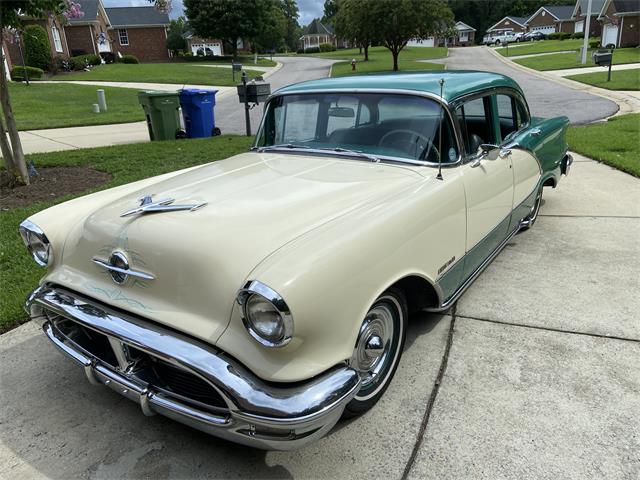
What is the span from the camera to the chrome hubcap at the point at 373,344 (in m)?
2.24

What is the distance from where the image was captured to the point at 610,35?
144ft

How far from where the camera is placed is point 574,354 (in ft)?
9.30

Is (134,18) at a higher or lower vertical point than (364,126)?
higher

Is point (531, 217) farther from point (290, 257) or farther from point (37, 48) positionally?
point (37, 48)

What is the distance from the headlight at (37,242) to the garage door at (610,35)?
51473 mm

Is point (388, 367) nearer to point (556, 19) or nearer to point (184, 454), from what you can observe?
point (184, 454)

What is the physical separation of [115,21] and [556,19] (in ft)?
207

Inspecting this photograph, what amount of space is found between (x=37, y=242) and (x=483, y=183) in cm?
269

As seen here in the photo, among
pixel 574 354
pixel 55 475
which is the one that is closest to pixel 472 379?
pixel 574 354

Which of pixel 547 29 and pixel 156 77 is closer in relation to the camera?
pixel 156 77

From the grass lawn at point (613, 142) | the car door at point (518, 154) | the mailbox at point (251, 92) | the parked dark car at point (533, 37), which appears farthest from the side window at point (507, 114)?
the parked dark car at point (533, 37)

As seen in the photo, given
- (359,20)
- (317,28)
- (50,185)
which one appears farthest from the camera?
(317,28)

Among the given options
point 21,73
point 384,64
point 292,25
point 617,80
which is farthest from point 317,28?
point 617,80

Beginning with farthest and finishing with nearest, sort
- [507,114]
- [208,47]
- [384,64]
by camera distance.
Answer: [208,47], [384,64], [507,114]
